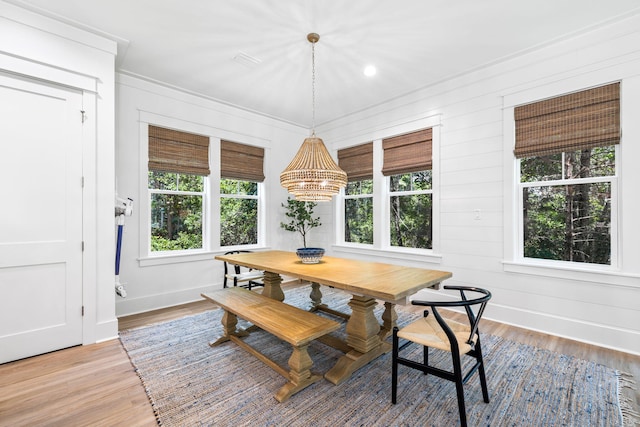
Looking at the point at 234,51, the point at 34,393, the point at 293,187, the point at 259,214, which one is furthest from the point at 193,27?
the point at 34,393

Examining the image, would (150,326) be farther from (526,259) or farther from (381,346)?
(526,259)

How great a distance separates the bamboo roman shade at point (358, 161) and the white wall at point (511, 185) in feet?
1.68

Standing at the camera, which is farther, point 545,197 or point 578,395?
point 545,197

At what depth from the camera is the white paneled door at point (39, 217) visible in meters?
2.40

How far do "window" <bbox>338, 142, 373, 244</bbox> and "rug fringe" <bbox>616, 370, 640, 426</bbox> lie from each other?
3086 millimetres

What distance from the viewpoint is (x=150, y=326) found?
3119 mm

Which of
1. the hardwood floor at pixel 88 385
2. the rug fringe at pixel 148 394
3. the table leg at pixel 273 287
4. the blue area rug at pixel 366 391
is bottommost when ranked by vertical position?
the hardwood floor at pixel 88 385

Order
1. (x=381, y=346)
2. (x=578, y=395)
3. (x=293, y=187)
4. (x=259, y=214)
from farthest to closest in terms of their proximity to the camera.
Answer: (x=259, y=214) < (x=293, y=187) < (x=381, y=346) < (x=578, y=395)

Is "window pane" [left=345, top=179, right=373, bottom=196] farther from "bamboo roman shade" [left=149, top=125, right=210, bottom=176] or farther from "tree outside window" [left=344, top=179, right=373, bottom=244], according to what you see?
"bamboo roman shade" [left=149, top=125, right=210, bottom=176]

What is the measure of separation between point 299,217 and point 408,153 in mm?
2128

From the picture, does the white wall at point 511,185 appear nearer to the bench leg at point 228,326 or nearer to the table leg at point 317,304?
the table leg at point 317,304

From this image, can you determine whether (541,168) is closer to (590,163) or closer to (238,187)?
(590,163)

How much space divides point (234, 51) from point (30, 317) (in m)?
3.15

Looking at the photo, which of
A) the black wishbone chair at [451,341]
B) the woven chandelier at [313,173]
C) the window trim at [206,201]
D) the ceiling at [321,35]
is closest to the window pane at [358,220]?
the window trim at [206,201]
